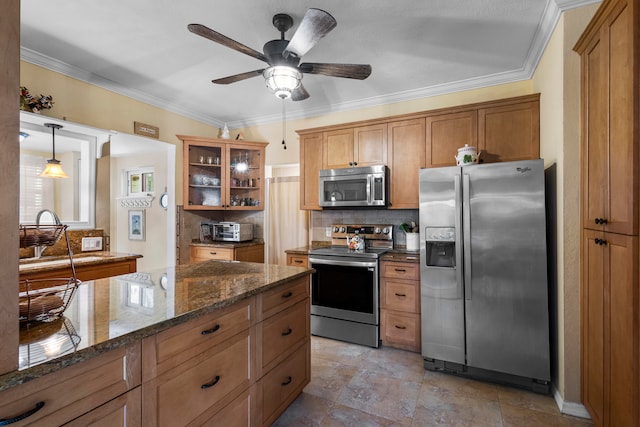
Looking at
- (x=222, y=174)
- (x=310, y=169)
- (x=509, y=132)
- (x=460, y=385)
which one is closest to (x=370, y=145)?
(x=310, y=169)

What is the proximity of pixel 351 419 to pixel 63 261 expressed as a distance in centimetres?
254

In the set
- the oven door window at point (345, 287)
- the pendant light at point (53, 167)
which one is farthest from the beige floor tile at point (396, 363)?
the pendant light at point (53, 167)

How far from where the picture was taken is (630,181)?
132cm

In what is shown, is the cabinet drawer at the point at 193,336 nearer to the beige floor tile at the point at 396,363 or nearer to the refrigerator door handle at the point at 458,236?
the beige floor tile at the point at 396,363

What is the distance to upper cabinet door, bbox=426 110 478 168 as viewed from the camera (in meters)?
3.02

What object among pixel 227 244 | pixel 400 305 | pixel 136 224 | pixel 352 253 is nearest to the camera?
pixel 400 305

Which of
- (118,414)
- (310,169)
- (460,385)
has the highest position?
(310,169)

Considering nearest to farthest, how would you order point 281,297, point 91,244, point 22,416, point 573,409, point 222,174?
point 22,416 < point 281,297 < point 573,409 < point 91,244 < point 222,174

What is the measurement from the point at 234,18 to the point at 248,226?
106 inches

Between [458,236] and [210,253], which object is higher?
[458,236]

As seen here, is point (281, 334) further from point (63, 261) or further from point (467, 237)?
point (63, 261)

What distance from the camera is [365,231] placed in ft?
12.1

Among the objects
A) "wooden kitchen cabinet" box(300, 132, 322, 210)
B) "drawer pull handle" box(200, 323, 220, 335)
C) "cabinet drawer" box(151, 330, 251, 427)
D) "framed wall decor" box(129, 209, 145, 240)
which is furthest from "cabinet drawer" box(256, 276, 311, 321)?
"framed wall decor" box(129, 209, 145, 240)

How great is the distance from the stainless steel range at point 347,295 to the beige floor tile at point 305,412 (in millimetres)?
983
